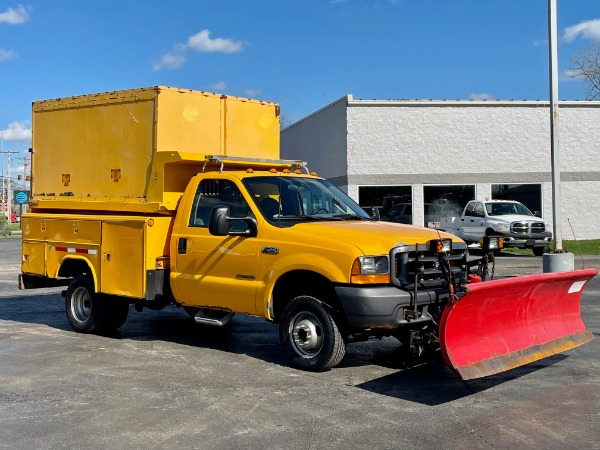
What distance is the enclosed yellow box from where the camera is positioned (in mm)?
8719

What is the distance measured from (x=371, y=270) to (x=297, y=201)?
172cm

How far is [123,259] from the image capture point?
8680 mm

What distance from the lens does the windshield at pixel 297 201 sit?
25.3ft

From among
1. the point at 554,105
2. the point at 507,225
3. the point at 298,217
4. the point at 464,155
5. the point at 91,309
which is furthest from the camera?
the point at 464,155

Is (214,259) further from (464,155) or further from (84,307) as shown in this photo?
(464,155)

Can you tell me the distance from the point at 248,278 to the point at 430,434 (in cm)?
306

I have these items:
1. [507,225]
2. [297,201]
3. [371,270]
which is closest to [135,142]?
[297,201]

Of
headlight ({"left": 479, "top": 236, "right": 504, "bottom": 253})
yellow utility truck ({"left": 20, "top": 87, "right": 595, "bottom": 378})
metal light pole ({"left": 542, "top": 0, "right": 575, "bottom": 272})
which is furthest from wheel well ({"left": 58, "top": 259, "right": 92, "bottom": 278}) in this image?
metal light pole ({"left": 542, "top": 0, "right": 575, "bottom": 272})

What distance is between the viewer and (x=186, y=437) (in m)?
5.12

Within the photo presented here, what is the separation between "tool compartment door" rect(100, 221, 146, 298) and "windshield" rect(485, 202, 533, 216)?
17.4m

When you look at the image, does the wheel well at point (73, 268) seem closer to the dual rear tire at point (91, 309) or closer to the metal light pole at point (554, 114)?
the dual rear tire at point (91, 309)

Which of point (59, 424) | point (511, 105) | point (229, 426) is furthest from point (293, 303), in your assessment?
point (511, 105)

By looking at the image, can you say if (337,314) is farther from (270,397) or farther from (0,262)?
(0,262)

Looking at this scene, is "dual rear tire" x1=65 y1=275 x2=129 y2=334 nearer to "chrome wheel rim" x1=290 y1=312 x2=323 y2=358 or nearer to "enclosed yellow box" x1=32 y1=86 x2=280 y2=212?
"enclosed yellow box" x1=32 y1=86 x2=280 y2=212
